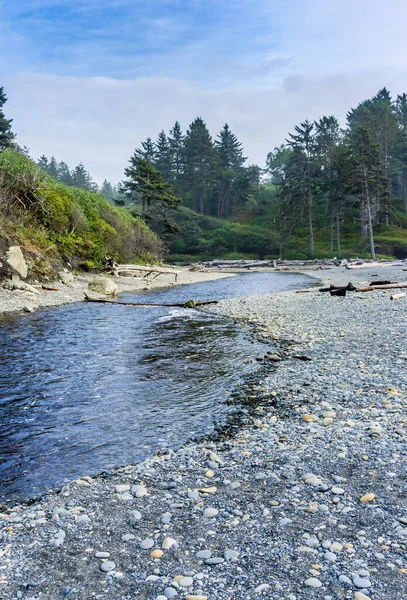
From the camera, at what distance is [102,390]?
7.71 meters

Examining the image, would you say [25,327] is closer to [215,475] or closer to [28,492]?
[28,492]

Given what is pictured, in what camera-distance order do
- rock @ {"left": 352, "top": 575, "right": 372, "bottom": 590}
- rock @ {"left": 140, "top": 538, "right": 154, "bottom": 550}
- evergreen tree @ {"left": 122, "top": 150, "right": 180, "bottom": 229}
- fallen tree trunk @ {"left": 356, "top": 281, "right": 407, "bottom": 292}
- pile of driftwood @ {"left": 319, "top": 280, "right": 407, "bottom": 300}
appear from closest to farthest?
rock @ {"left": 352, "top": 575, "right": 372, "bottom": 590}
rock @ {"left": 140, "top": 538, "right": 154, "bottom": 550}
pile of driftwood @ {"left": 319, "top": 280, "right": 407, "bottom": 300}
fallen tree trunk @ {"left": 356, "top": 281, "right": 407, "bottom": 292}
evergreen tree @ {"left": 122, "top": 150, "right": 180, "bottom": 229}

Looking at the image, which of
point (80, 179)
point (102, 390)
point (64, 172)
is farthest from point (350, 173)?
point (64, 172)

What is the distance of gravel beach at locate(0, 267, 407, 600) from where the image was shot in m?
3.05

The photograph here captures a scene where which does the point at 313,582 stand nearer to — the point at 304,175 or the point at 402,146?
the point at 304,175

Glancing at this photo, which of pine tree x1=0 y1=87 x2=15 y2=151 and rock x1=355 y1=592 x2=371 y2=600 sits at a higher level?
pine tree x1=0 y1=87 x2=15 y2=151

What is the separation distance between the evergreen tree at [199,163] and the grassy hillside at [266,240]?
63.8 ft

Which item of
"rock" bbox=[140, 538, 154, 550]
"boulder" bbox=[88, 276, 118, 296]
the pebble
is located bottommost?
the pebble

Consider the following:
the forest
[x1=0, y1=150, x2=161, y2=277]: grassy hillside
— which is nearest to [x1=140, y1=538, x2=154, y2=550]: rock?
[x1=0, y1=150, x2=161, y2=277]: grassy hillside

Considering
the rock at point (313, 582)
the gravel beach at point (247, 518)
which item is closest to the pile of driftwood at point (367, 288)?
the gravel beach at point (247, 518)

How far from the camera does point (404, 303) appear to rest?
1486cm

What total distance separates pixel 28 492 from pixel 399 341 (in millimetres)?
8713

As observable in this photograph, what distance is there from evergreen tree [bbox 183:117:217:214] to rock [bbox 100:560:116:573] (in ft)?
285

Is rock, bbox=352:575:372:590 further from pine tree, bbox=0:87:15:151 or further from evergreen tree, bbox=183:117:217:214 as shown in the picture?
evergreen tree, bbox=183:117:217:214
